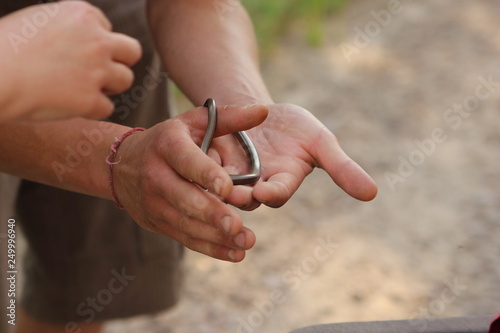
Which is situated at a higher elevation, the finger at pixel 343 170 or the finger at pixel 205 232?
the finger at pixel 343 170

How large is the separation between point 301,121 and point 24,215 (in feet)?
2.34

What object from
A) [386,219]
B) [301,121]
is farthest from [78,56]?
[386,219]

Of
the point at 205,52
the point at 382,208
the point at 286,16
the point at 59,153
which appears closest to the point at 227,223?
the point at 59,153

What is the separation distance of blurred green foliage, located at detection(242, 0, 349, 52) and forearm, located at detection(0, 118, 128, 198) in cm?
241

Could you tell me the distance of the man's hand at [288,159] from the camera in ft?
3.65

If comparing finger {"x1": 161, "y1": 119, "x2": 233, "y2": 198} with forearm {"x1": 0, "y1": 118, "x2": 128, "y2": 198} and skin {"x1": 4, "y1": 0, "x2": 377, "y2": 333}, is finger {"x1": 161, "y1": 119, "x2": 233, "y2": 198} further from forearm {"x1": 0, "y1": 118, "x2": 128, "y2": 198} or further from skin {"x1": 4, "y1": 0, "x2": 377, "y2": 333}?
forearm {"x1": 0, "y1": 118, "x2": 128, "y2": 198}

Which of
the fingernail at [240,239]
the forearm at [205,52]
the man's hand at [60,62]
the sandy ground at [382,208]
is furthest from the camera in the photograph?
the sandy ground at [382,208]

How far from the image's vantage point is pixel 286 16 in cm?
389

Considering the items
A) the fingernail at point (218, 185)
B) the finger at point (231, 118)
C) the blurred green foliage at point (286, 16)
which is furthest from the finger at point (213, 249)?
the blurred green foliage at point (286, 16)

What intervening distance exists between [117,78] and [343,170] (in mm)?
406

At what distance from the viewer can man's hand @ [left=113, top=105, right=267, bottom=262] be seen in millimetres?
1047

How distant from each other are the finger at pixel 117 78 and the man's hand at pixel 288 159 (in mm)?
235

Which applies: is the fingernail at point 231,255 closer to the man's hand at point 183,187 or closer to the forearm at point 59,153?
the man's hand at point 183,187

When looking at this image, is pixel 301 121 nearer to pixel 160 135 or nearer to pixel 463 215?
pixel 160 135
